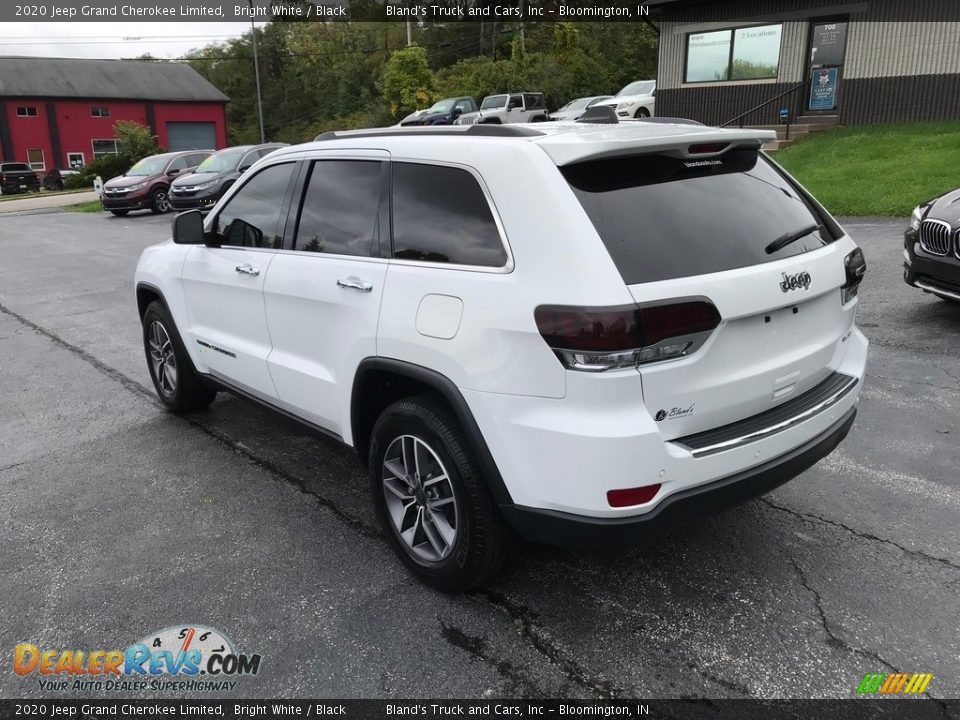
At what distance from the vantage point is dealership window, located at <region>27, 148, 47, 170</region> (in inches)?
1945

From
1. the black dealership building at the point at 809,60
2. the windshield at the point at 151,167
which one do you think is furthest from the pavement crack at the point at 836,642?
the windshield at the point at 151,167

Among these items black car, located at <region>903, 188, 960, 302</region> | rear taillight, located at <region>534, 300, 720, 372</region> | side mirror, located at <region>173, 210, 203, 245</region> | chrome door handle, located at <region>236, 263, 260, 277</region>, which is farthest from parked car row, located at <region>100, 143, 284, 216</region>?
rear taillight, located at <region>534, 300, 720, 372</region>

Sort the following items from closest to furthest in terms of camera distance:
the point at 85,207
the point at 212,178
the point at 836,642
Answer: the point at 836,642 < the point at 212,178 < the point at 85,207

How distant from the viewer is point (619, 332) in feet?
8.05

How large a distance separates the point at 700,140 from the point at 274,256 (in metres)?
2.17

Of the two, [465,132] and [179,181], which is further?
[179,181]

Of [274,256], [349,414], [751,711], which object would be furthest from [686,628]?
[274,256]

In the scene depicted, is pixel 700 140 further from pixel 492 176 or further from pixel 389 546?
pixel 389 546

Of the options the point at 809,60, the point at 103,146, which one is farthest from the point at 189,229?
the point at 103,146

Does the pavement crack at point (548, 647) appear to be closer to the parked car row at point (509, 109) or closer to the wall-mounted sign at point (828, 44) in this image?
the wall-mounted sign at point (828, 44)

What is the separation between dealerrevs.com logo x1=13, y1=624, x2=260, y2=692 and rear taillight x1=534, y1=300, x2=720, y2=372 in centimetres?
163

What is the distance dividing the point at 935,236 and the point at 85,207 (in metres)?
25.9

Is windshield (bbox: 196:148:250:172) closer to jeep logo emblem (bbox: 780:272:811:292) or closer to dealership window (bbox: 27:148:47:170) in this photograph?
jeep logo emblem (bbox: 780:272:811:292)

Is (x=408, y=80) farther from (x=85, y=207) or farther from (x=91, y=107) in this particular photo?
(x=85, y=207)
